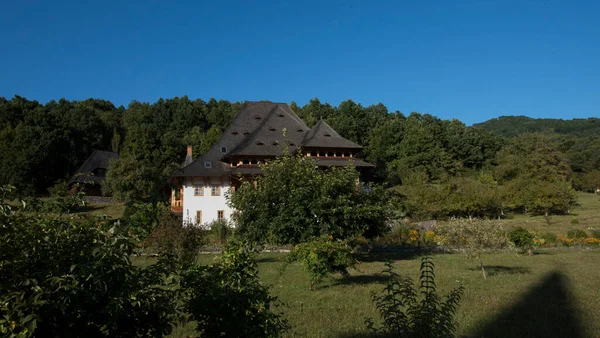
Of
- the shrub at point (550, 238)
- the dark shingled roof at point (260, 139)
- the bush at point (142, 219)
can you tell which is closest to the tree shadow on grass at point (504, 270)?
the shrub at point (550, 238)

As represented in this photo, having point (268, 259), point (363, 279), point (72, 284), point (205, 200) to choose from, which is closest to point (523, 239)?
point (363, 279)

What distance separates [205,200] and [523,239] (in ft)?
83.2

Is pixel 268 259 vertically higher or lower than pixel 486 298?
lower

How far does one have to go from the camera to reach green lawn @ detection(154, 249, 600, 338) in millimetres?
9008

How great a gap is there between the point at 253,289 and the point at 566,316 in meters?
8.90

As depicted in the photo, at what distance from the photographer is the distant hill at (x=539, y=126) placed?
12275 cm

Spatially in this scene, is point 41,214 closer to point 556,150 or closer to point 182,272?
point 182,272

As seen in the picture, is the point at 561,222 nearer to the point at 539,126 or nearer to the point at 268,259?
the point at 268,259

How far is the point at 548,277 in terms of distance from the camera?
52.8ft

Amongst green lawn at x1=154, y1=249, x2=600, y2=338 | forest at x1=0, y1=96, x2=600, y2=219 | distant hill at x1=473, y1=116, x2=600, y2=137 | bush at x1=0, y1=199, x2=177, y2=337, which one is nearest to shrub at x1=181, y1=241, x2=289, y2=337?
bush at x1=0, y1=199, x2=177, y2=337

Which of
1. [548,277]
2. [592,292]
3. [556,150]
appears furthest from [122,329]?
[556,150]

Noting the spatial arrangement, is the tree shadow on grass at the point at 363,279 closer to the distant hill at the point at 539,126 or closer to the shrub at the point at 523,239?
the shrub at the point at 523,239

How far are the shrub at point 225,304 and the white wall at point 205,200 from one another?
115ft

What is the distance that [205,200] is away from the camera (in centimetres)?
3941
